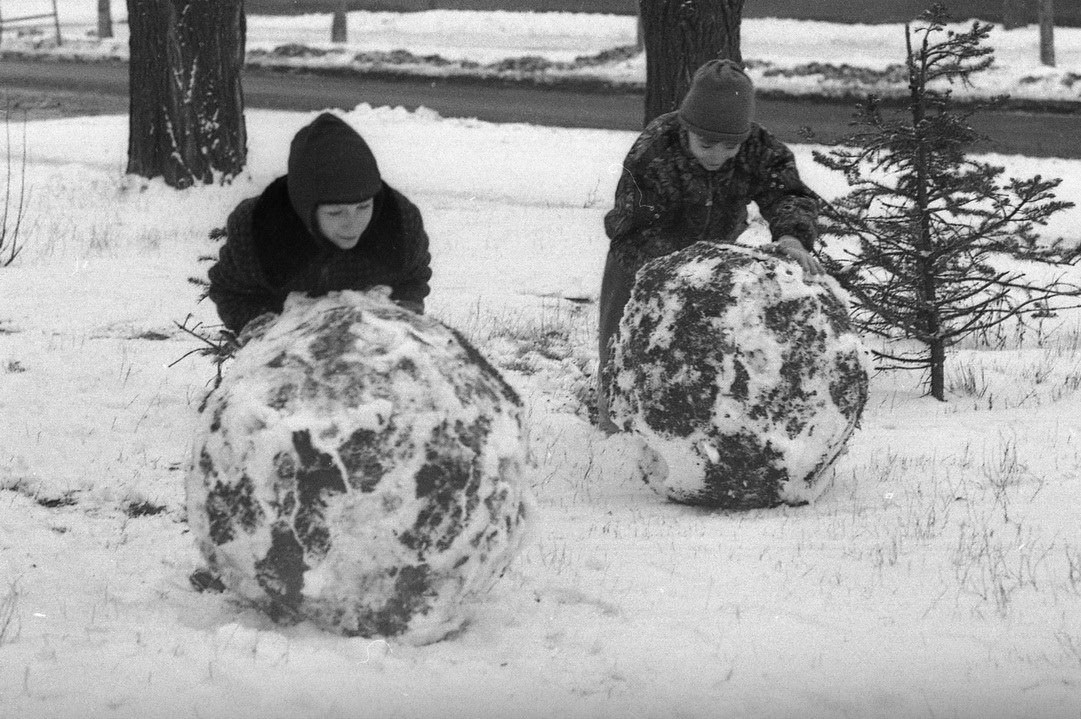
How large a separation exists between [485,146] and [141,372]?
8888mm

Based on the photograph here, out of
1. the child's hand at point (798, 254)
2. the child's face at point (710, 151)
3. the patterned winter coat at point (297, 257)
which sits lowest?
the child's hand at point (798, 254)

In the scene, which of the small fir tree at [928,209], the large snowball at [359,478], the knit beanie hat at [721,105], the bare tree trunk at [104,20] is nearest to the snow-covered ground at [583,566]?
the large snowball at [359,478]

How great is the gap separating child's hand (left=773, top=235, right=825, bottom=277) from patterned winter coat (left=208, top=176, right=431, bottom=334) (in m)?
1.80

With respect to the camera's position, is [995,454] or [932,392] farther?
[932,392]

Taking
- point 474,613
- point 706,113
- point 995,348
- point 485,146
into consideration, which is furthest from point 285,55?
point 474,613

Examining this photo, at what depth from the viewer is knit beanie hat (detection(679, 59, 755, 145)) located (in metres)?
6.16

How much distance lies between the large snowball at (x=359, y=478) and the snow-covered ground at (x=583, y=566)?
0.59 feet

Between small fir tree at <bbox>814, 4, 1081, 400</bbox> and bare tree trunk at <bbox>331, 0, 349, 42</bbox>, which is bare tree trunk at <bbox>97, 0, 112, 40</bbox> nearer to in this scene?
bare tree trunk at <bbox>331, 0, 349, 42</bbox>

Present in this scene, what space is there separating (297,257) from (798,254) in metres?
2.25

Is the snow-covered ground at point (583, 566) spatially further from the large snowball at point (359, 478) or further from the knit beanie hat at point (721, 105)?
the knit beanie hat at point (721, 105)

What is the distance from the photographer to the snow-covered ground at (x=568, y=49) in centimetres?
2189

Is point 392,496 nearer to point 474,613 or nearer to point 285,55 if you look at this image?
point 474,613

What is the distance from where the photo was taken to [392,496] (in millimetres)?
4098

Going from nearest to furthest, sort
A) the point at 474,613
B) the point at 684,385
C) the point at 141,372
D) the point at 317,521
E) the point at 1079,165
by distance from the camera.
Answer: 1. the point at 317,521
2. the point at 474,613
3. the point at 684,385
4. the point at 141,372
5. the point at 1079,165
